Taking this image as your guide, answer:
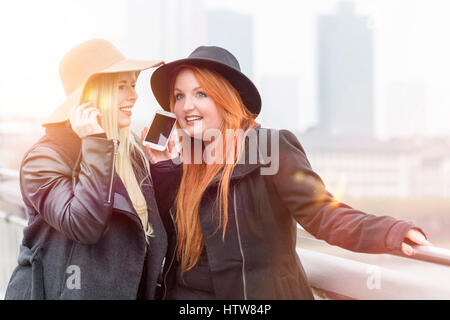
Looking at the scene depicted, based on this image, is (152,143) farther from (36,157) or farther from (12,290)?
(12,290)

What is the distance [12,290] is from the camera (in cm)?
188

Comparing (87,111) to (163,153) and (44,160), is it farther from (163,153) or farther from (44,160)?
(163,153)

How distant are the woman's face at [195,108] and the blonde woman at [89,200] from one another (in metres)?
0.17

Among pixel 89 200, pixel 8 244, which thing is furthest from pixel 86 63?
pixel 8 244

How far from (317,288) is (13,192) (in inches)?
101

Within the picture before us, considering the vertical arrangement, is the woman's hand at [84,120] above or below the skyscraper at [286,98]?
below

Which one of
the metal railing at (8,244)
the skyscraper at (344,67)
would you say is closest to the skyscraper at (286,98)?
the skyscraper at (344,67)

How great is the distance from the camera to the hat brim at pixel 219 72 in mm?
1934

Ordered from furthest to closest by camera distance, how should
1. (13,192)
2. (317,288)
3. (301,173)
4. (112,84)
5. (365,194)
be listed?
1. (365,194)
2. (13,192)
3. (317,288)
4. (112,84)
5. (301,173)

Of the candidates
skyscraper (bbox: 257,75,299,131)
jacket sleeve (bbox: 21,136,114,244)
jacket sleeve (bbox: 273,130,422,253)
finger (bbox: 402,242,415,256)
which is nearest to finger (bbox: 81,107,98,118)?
jacket sleeve (bbox: 21,136,114,244)

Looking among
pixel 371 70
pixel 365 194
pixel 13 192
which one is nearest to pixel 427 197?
pixel 365 194

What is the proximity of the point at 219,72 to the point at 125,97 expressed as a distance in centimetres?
44

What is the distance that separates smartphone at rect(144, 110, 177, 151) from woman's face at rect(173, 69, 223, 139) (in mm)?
104

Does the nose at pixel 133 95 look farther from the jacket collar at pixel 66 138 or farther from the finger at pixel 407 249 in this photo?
the finger at pixel 407 249
